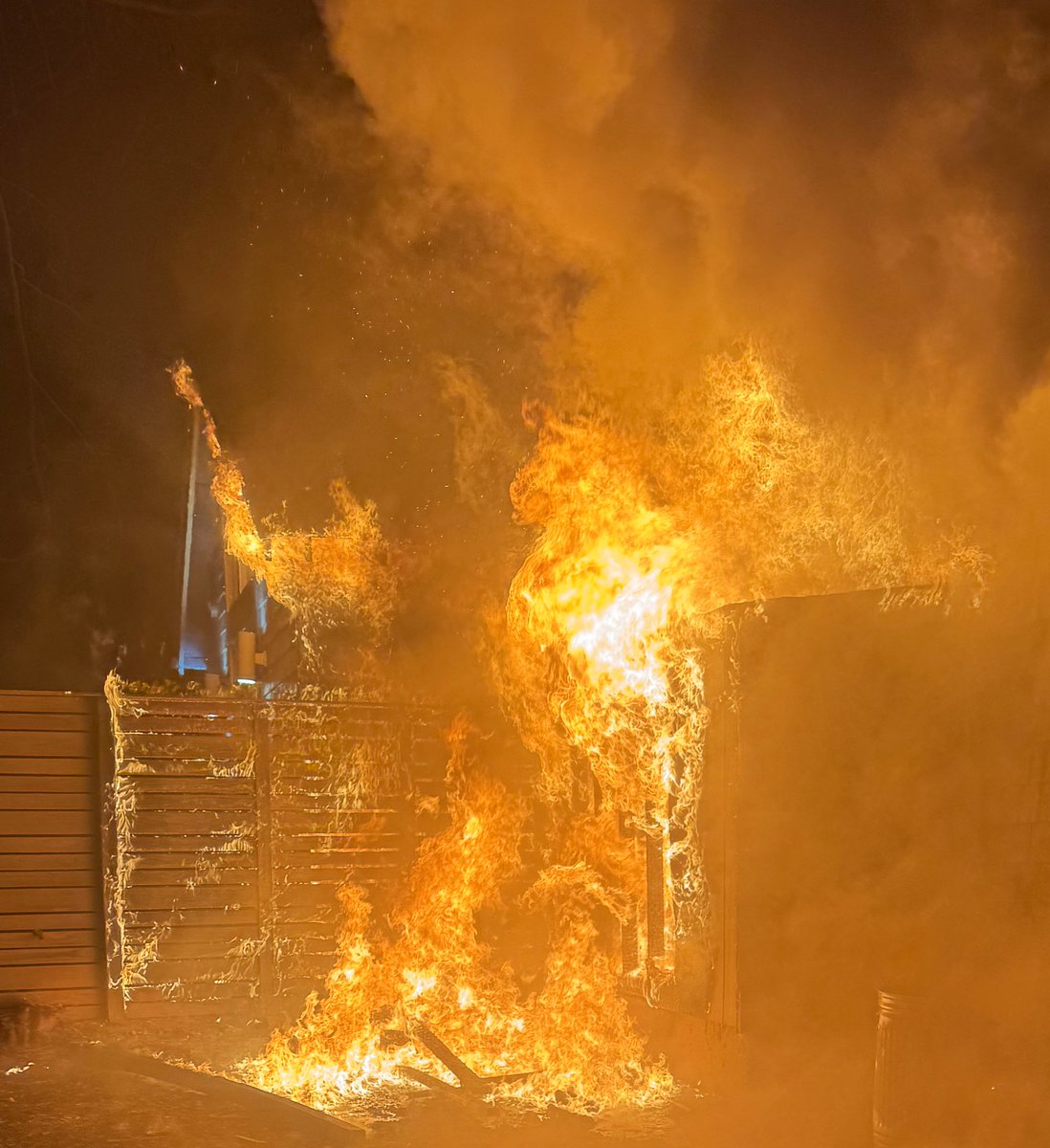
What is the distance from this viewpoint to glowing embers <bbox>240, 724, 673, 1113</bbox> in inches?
269

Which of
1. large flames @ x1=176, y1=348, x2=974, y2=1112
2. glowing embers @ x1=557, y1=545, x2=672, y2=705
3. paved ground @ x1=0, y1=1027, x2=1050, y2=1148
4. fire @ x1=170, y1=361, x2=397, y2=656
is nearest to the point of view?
paved ground @ x1=0, y1=1027, x2=1050, y2=1148

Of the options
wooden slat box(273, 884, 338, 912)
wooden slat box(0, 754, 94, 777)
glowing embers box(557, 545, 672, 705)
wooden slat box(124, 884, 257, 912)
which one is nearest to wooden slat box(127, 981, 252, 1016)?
wooden slat box(124, 884, 257, 912)

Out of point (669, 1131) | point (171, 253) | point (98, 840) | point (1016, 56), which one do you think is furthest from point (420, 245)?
point (669, 1131)

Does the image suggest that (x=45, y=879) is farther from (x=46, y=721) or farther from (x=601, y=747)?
(x=601, y=747)

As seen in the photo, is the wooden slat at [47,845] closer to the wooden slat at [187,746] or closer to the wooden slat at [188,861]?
the wooden slat at [188,861]

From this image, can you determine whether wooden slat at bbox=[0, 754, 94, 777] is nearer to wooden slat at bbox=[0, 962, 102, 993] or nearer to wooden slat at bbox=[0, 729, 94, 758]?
wooden slat at bbox=[0, 729, 94, 758]

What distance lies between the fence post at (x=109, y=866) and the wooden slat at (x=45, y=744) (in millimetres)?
106

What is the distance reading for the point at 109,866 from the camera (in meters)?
8.01

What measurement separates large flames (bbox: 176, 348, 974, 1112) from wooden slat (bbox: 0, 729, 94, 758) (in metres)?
2.54

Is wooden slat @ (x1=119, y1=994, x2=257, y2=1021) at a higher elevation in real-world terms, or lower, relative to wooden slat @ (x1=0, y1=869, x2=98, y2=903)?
lower

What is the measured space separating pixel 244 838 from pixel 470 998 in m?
2.33

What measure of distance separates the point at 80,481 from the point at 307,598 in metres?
4.10

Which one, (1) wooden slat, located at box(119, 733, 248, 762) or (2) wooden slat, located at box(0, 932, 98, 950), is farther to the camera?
(1) wooden slat, located at box(119, 733, 248, 762)

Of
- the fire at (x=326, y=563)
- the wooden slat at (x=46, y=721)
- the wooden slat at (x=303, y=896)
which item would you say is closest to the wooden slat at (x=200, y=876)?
the wooden slat at (x=303, y=896)
